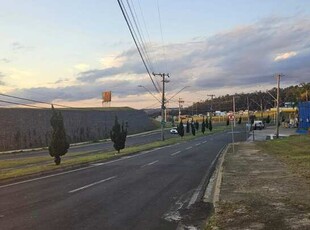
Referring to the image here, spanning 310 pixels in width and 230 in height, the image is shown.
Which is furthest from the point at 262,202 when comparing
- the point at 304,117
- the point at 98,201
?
the point at 304,117

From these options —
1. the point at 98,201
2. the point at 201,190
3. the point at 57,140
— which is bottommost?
the point at 201,190

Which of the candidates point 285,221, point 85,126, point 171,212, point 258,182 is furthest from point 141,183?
point 85,126

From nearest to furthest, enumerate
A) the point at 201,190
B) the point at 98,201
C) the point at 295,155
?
the point at 98,201
the point at 201,190
the point at 295,155

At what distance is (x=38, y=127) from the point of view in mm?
61344

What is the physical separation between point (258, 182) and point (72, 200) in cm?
599

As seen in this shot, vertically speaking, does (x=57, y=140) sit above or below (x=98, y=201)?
above

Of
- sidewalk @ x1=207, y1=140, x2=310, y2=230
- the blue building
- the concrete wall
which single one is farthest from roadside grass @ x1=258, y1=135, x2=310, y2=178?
the blue building

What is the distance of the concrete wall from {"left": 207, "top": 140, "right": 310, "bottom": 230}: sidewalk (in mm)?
39288

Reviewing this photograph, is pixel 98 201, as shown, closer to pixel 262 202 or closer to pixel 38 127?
pixel 262 202

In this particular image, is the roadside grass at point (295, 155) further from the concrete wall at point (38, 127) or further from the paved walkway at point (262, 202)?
the concrete wall at point (38, 127)

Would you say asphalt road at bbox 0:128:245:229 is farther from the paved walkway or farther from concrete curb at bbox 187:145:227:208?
the paved walkway

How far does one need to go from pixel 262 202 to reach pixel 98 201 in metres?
4.15

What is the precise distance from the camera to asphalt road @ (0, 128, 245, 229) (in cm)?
919

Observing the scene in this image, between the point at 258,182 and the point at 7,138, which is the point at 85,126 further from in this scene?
the point at 258,182
